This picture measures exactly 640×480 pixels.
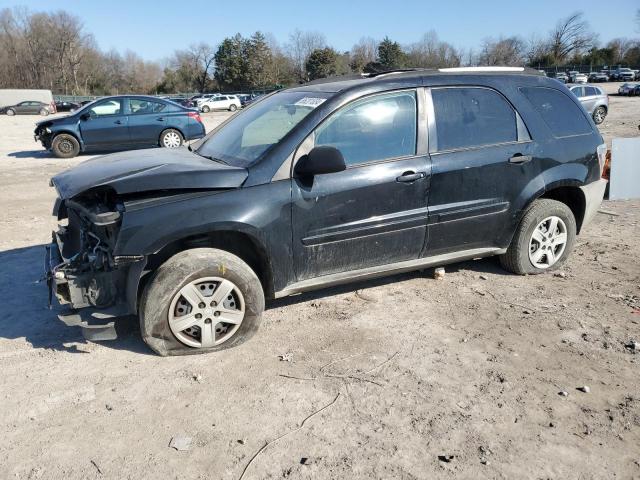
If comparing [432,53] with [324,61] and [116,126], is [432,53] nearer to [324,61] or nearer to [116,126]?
[324,61]

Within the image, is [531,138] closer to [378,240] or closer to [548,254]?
[548,254]

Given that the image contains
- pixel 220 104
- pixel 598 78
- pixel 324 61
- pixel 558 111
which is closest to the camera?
pixel 558 111

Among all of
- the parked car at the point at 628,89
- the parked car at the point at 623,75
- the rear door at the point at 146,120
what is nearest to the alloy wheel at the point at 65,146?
the rear door at the point at 146,120

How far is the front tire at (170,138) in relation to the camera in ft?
47.0

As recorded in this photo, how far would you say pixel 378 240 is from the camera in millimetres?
4078

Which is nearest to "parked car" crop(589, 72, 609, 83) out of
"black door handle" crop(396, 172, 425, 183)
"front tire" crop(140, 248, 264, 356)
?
"black door handle" crop(396, 172, 425, 183)

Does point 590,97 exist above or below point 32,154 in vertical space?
above

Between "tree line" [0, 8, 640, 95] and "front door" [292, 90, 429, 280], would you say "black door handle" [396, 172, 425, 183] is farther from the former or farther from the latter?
"tree line" [0, 8, 640, 95]

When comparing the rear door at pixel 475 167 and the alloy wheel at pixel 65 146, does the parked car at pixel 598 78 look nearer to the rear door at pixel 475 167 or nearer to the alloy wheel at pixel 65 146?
the alloy wheel at pixel 65 146

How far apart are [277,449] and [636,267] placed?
4241 mm

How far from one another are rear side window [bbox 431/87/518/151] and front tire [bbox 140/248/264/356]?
192 cm

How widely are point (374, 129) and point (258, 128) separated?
3.09 feet

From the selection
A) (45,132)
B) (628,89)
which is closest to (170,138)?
(45,132)

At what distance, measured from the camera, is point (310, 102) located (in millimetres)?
4105
